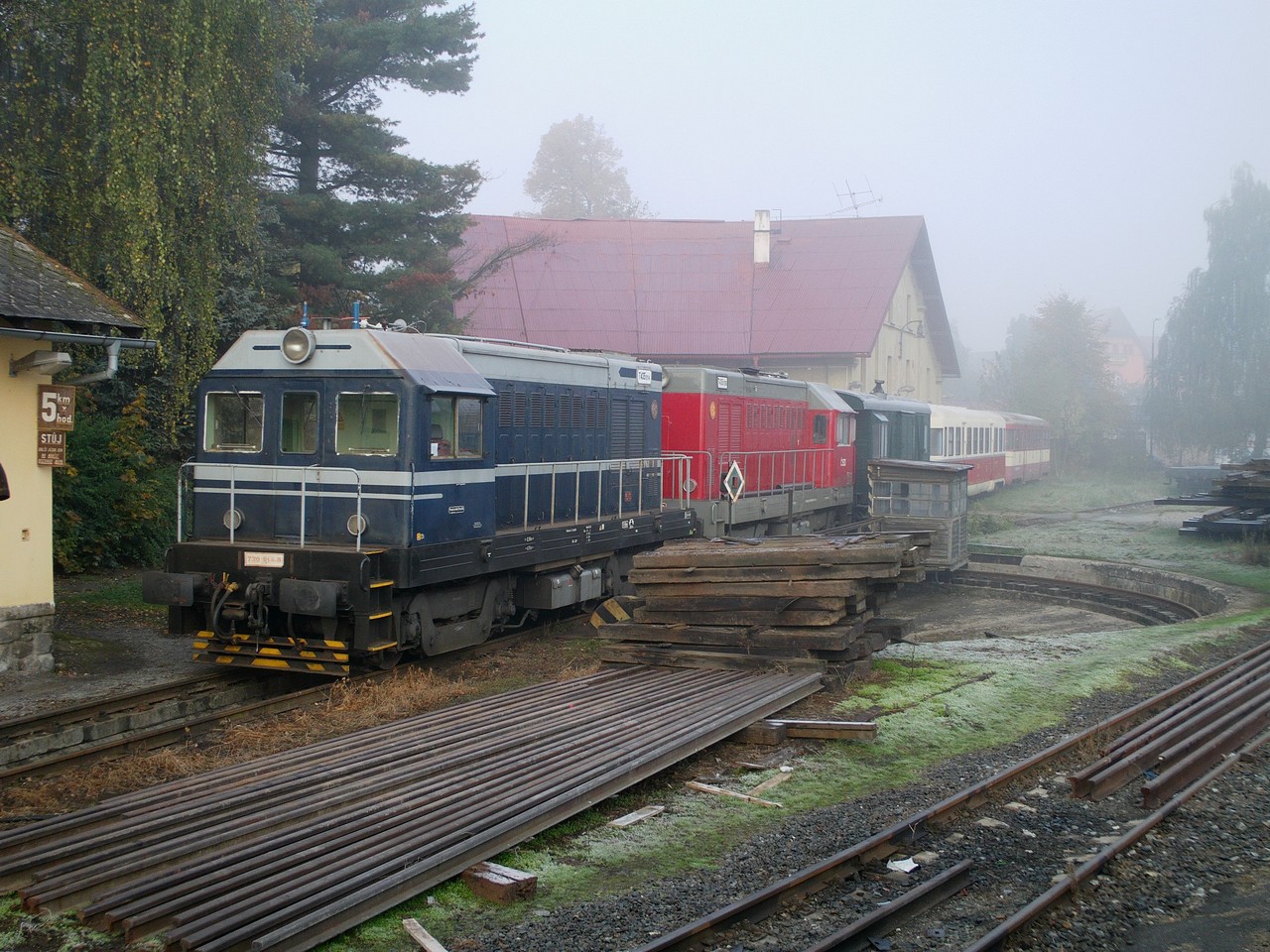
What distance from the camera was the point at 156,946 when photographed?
16.2 feet

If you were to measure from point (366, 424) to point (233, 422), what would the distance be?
1.62 metres

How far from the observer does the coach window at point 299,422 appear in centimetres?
1108

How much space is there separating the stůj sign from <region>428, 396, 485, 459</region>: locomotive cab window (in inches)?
146

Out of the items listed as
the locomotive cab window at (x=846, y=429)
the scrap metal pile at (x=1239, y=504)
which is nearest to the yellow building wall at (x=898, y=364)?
the locomotive cab window at (x=846, y=429)

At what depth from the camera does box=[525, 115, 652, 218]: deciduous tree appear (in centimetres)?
7981

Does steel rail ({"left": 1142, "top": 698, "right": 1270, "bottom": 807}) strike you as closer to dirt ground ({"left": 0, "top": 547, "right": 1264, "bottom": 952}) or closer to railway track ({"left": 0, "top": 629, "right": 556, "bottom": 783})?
dirt ground ({"left": 0, "top": 547, "right": 1264, "bottom": 952})

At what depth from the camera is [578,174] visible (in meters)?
80.4

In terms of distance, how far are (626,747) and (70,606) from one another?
32.1 feet

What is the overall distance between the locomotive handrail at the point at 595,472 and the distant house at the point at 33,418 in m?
4.48

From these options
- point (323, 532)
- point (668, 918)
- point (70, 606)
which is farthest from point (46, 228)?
point (668, 918)

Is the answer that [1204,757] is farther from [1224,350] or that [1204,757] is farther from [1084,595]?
[1224,350]

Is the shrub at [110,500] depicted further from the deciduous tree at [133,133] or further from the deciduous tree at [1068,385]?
the deciduous tree at [1068,385]

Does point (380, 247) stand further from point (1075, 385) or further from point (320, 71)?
point (1075, 385)

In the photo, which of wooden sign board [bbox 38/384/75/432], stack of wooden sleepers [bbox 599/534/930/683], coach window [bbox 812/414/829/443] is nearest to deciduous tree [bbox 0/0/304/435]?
wooden sign board [bbox 38/384/75/432]
